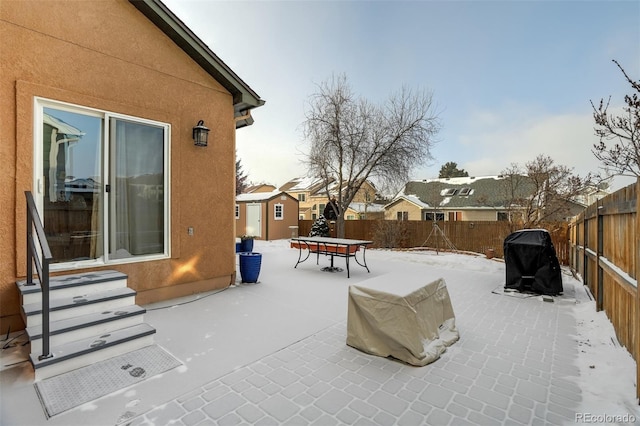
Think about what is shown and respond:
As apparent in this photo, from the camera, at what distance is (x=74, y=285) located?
3.41m

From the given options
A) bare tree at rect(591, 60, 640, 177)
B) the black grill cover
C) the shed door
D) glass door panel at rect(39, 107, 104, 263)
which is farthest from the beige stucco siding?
glass door panel at rect(39, 107, 104, 263)

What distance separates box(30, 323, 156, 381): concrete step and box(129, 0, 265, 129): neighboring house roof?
14.2 feet

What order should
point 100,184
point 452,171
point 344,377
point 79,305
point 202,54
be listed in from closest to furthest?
point 344,377
point 79,305
point 100,184
point 202,54
point 452,171

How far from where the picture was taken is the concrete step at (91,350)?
8.50ft

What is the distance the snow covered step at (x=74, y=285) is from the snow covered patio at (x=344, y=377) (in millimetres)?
696

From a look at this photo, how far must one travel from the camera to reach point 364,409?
225 centimetres

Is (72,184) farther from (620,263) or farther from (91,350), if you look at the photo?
(620,263)

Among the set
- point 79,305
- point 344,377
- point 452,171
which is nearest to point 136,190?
point 79,305

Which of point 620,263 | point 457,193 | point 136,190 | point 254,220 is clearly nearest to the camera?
point 620,263

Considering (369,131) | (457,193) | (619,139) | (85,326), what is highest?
(369,131)

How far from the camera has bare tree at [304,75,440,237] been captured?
1394 centimetres

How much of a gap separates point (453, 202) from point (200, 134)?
22274mm

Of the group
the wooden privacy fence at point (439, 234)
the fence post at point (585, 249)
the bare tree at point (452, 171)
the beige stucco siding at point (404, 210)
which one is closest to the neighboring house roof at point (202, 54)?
the fence post at point (585, 249)

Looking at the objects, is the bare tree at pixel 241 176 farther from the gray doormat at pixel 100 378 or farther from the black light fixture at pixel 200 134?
the gray doormat at pixel 100 378
